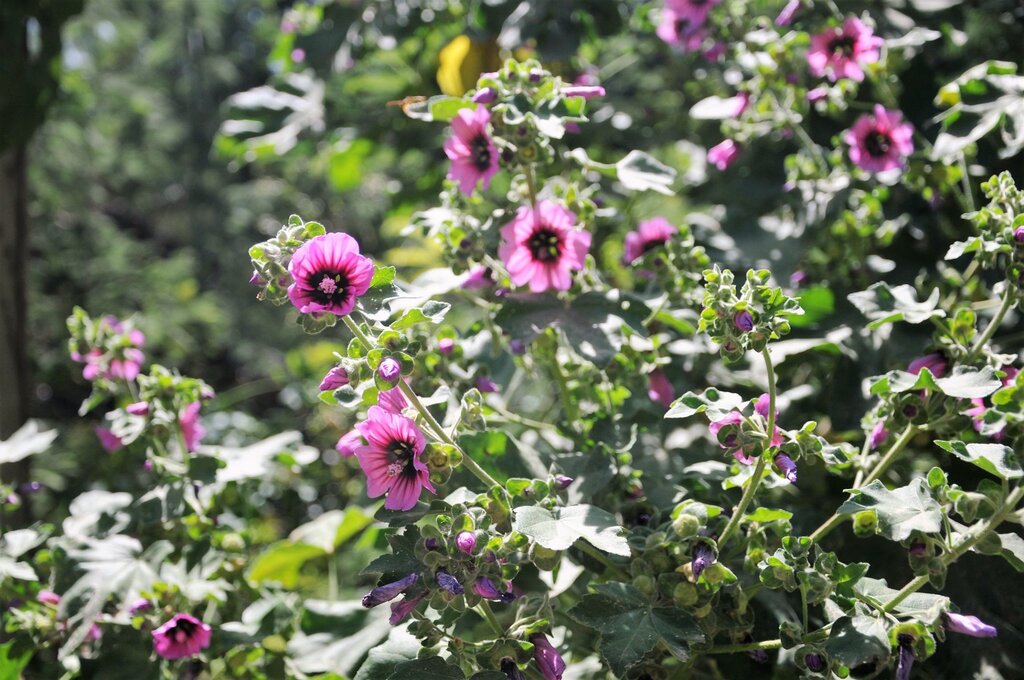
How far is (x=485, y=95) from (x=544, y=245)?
5.5 inches

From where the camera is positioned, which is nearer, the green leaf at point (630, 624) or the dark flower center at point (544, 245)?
the green leaf at point (630, 624)

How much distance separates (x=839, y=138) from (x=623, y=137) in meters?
0.45

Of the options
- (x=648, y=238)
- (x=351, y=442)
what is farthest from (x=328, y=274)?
(x=648, y=238)

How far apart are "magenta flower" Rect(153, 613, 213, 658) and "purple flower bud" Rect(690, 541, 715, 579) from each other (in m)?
0.45

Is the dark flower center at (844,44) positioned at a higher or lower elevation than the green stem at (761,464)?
higher

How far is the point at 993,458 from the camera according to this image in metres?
0.58

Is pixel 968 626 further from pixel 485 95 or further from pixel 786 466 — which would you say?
pixel 485 95

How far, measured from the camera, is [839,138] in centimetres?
103

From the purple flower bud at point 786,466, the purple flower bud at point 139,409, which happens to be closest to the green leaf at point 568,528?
the purple flower bud at point 786,466

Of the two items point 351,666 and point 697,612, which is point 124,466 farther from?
point 697,612

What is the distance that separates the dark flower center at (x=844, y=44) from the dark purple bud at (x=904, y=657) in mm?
684

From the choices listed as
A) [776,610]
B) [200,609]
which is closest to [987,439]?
[776,610]

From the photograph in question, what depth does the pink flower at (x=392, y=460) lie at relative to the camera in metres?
0.62

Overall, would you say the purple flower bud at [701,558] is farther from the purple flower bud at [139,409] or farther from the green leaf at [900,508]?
the purple flower bud at [139,409]
